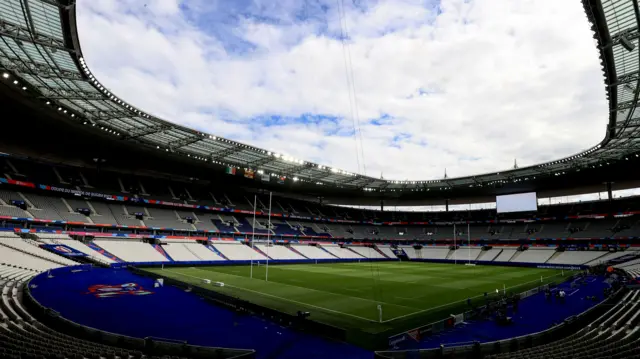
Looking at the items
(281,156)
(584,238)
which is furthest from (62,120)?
(584,238)

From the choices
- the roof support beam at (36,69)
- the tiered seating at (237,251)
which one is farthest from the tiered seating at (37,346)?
the tiered seating at (237,251)

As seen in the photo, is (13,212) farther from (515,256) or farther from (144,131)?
(515,256)

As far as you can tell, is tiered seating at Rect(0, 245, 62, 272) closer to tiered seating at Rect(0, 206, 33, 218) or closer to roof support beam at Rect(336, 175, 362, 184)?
tiered seating at Rect(0, 206, 33, 218)

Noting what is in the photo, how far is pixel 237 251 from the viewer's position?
177 ft

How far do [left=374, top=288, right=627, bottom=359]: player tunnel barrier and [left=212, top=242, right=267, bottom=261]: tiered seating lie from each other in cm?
3910

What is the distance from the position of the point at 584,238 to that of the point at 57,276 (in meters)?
70.8

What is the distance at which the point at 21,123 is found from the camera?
36281 mm

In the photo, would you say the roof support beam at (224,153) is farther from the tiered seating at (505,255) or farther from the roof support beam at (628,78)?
the tiered seating at (505,255)

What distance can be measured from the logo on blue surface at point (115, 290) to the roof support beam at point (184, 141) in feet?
56.9

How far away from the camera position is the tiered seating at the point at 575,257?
173ft

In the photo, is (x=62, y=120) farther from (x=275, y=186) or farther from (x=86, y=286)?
(x=275, y=186)

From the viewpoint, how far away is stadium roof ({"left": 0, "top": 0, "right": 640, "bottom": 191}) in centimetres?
1927

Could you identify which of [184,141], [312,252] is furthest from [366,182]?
[184,141]

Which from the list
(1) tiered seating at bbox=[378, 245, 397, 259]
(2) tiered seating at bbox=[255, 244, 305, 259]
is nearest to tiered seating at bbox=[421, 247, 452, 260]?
(1) tiered seating at bbox=[378, 245, 397, 259]
